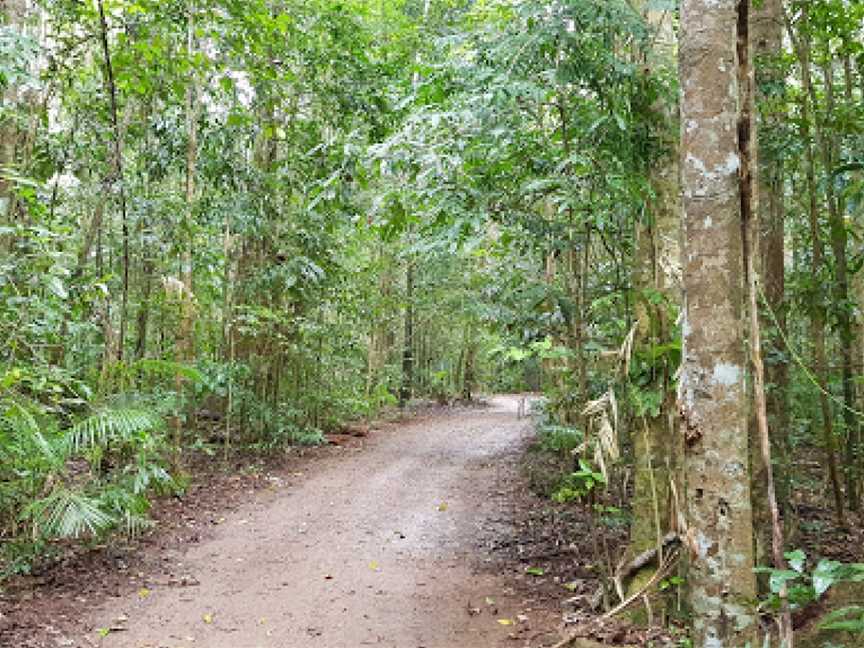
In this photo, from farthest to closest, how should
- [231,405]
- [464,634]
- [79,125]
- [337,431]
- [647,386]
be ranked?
[337,431] < [231,405] < [79,125] < [464,634] < [647,386]

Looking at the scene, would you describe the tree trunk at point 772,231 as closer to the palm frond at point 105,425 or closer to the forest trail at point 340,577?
the forest trail at point 340,577

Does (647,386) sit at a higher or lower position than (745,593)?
higher

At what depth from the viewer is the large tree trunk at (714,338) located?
295 cm

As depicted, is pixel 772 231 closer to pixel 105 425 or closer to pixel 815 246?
pixel 815 246

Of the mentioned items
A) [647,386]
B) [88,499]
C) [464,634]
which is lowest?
[464,634]

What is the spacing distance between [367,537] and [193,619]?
2.78m

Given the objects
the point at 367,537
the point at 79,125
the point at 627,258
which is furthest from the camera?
the point at 79,125

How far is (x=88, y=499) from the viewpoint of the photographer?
19.7 ft

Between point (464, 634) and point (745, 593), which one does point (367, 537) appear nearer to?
point (464, 634)

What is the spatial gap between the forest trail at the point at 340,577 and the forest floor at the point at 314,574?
0.07 ft

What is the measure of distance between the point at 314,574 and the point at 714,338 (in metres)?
5.22

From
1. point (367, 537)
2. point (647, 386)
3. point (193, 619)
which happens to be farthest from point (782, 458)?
point (193, 619)

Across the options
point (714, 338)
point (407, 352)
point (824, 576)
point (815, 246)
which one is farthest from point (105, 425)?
point (407, 352)

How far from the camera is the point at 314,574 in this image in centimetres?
694
